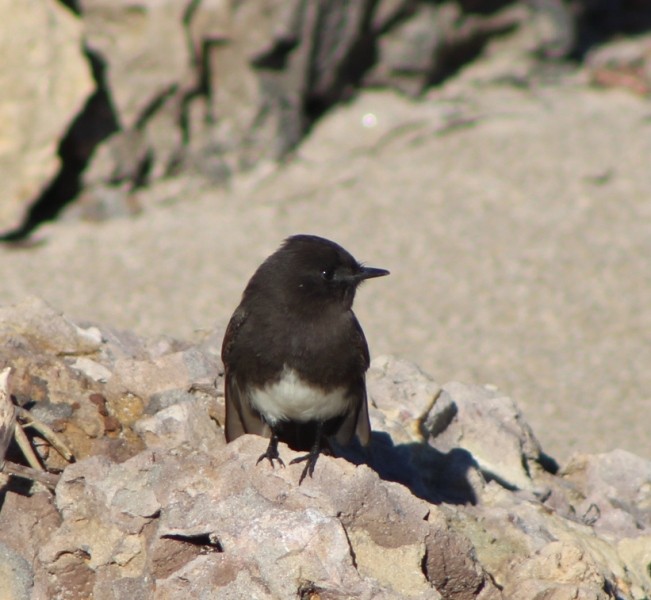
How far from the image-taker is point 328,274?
17.0ft

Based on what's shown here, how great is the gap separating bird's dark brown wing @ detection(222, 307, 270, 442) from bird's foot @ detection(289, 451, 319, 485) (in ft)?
1.82

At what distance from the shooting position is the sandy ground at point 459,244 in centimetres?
940

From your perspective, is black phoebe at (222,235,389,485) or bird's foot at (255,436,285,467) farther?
black phoebe at (222,235,389,485)

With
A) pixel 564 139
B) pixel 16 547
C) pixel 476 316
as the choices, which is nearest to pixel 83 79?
pixel 476 316

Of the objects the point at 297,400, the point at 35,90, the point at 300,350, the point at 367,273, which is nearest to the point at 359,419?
the point at 297,400

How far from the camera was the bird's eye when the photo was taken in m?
5.17

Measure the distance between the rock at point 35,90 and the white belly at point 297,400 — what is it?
597 cm

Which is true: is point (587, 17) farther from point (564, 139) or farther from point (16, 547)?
point (16, 547)

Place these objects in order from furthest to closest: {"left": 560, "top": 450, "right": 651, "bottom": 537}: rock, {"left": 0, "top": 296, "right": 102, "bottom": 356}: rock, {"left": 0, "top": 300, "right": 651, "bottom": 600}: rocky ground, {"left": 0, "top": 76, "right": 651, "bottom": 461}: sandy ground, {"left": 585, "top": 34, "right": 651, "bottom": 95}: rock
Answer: {"left": 585, "top": 34, "right": 651, "bottom": 95}: rock → {"left": 0, "top": 76, "right": 651, "bottom": 461}: sandy ground → {"left": 560, "top": 450, "right": 651, "bottom": 537}: rock → {"left": 0, "top": 296, "right": 102, "bottom": 356}: rock → {"left": 0, "top": 300, "right": 651, "bottom": 600}: rocky ground

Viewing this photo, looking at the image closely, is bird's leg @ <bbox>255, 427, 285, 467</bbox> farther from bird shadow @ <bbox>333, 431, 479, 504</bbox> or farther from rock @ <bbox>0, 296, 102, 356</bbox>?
rock @ <bbox>0, 296, 102, 356</bbox>

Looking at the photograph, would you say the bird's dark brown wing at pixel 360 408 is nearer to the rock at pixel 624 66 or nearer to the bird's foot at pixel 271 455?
the bird's foot at pixel 271 455

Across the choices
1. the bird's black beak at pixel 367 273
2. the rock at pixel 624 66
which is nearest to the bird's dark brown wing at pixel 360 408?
the bird's black beak at pixel 367 273

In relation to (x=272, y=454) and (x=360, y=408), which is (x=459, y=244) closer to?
(x=360, y=408)

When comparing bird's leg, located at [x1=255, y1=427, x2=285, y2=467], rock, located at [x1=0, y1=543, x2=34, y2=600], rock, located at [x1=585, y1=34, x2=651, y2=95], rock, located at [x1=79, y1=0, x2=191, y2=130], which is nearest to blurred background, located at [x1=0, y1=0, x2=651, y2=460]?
rock, located at [x1=79, y1=0, x2=191, y2=130]
